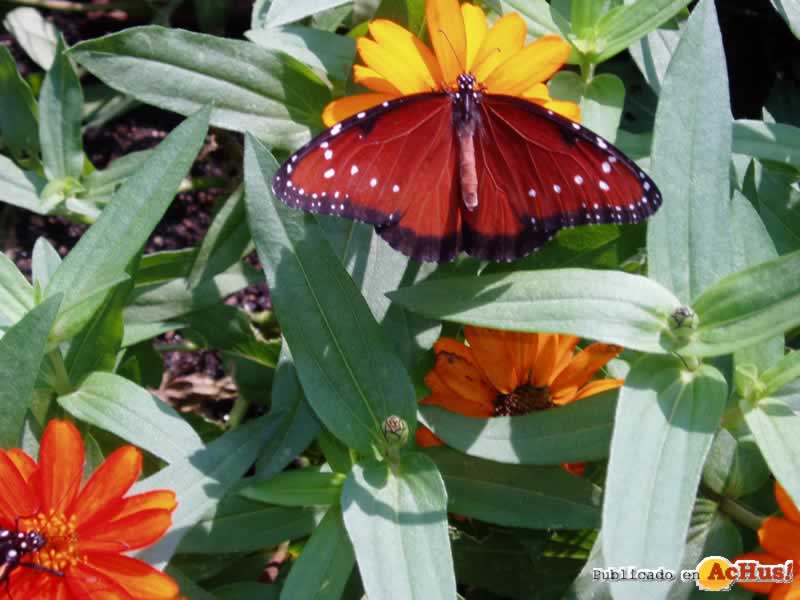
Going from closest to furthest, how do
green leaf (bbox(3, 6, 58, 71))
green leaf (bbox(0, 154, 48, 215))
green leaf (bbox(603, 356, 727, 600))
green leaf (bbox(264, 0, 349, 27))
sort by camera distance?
green leaf (bbox(603, 356, 727, 600)) → green leaf (bbox(264, 0, 349, 27)) → green leaf (bbox(0, 154, 48, 215)) → green leaf (bbox(3, 6, 58, 71))

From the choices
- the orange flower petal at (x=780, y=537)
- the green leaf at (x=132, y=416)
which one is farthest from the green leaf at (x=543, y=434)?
the green leaf at (x=132, y=416)

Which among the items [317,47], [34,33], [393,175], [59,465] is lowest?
[59,465]

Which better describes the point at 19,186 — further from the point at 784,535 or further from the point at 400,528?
the point at 784,535

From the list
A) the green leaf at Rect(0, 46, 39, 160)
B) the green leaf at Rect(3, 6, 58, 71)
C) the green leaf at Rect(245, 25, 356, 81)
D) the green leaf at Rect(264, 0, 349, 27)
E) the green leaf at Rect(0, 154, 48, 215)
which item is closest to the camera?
the green leaf at Rect(264, 0, 349, 27)

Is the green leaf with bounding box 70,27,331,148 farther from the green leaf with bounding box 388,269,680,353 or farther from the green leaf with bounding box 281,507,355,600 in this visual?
the green leaf with bounding box 281,507,355,600

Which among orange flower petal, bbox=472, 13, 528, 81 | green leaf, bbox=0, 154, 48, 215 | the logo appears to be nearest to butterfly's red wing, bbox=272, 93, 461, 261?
orange flower petal, bbox=472, 13, 528, 81

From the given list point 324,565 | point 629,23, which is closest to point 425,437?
point 324,565

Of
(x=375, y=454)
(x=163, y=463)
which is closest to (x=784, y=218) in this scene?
(x=375, y=454)
